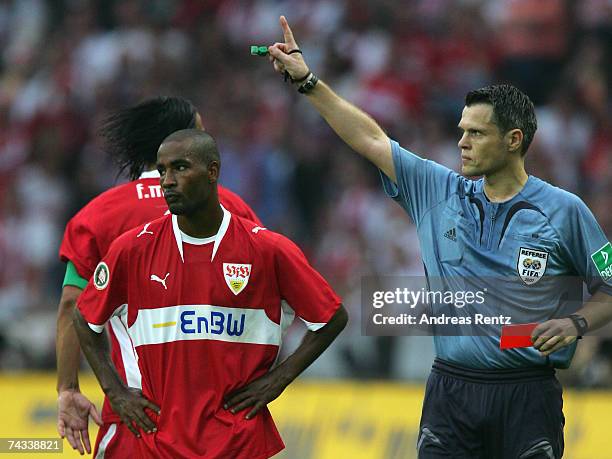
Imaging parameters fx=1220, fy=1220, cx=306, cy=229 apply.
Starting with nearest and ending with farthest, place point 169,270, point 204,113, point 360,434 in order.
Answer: point 169,270, point 360,434, point 204,113

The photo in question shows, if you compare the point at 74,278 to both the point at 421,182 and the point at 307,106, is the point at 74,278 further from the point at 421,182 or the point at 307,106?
the point at 307,106

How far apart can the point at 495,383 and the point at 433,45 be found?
318 inches

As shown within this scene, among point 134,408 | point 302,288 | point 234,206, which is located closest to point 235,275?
point 302,288

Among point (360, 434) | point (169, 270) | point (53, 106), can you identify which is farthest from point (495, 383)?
point (53, 106)

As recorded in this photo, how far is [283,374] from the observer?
530 centimetres

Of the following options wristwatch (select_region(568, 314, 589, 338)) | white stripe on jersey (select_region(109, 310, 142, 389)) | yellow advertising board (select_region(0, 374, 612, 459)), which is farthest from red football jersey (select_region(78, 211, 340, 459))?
yellow advertising board (select_region(0, 374, 612, 459))

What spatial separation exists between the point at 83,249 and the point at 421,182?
168cm

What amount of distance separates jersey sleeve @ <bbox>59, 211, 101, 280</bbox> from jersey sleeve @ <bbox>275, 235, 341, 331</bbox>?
112cm

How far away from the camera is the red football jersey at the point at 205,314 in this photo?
519 centimetres

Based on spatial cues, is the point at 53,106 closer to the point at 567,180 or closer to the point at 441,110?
the point at 441,110

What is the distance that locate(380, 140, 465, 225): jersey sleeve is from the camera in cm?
575

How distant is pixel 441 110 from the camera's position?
41.7 ft

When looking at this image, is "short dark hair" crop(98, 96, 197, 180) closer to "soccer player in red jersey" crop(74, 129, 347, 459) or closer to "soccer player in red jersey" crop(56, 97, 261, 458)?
"soccer player in red jersey" crop(56, 97, 261, 458)

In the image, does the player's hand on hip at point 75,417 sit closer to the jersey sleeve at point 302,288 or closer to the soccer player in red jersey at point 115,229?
the soccer player in red jersey at point 115,229
